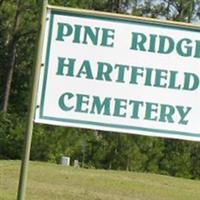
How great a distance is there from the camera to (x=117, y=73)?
3.73m

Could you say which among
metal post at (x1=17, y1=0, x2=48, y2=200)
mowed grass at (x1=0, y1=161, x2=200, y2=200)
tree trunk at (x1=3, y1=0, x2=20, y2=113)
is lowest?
mowed grass at (x1=0, y1=161, x2=200, y2=200)

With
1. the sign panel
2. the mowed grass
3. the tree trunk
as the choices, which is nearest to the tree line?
the tree trunk

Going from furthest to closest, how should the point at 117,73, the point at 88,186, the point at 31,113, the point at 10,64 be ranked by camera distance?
the point at 10,64 → the point at 88,186 → the point at 117,73 → the point at 31,113

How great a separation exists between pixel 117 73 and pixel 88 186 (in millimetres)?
11096

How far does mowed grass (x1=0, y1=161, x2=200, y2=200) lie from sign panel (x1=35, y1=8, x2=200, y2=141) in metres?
7.78

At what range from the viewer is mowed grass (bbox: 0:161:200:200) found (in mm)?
12758

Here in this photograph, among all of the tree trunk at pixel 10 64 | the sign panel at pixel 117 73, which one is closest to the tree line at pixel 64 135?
the tree trunk at pixel 10 64

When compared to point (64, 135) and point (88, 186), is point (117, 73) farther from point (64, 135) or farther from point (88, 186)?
point (64, 135)

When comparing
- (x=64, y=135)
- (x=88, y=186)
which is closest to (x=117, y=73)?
(x=88, y=186)

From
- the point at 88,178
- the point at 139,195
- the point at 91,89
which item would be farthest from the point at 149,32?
the point at 88,178

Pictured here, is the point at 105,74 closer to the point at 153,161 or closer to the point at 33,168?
the point at 33,168

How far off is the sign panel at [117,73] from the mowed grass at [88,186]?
7.78 m

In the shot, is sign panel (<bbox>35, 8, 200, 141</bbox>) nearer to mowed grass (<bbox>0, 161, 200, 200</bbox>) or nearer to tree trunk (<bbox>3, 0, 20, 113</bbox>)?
mowed grass (<bbox>0, 161, 200, 200</bbox>)

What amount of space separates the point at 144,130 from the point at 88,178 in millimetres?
12743
